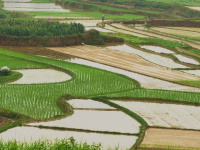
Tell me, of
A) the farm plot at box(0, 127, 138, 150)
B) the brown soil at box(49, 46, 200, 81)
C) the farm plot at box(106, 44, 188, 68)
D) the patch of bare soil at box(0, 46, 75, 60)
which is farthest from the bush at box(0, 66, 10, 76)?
the farm plot at box(106, 44, 188, 68)

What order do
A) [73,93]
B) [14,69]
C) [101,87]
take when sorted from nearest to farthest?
1. [73,93]
2. [101,87]
3. [14,69]

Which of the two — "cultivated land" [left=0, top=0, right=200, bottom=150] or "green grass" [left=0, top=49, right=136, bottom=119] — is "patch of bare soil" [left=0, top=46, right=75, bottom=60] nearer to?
"cultivated land" [left=0, top=0, right=200, bottom=150]

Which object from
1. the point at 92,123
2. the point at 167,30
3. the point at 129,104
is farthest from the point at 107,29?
the point at 92,123

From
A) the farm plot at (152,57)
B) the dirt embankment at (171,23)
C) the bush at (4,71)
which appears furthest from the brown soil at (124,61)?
the dirt embankment at (171,23)

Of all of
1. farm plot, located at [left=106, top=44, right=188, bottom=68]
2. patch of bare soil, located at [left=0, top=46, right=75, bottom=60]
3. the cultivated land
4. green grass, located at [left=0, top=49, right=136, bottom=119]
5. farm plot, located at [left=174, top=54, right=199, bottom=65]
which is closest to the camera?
the cultivated land

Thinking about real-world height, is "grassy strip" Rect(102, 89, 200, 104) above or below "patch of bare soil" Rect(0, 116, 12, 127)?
above

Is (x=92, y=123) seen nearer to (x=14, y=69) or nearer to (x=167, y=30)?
(x=14, y=69)
